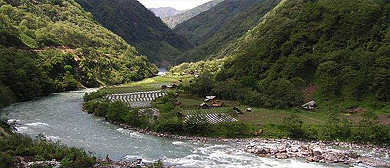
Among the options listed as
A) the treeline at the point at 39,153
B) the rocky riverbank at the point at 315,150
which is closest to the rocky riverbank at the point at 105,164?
the treeline at the point at 39,153

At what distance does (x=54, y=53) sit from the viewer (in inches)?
4225

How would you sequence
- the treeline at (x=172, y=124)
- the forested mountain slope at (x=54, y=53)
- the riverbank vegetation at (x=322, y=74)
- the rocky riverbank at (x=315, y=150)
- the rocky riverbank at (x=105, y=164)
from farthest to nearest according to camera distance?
the forested mountain slope at (x=54, y=53) → the riverbank vegetation at (x=322, y=74) → the treeline at (x=172, y=124) → the rocky riverbank at (x=315, y=150) → the rocky riverbank at (x=105, y=164)

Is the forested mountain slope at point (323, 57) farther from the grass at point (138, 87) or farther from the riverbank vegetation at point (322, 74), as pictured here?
the grass at point (138, 87)

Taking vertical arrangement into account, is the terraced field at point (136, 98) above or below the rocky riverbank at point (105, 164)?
above

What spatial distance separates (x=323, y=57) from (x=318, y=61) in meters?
1.28

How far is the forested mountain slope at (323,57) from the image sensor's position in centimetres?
6725

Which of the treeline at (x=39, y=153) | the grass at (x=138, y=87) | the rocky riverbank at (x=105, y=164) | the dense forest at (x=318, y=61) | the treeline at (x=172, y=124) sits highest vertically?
the dense forest at (x=318, y=61)

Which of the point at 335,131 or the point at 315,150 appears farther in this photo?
the point at 335,131

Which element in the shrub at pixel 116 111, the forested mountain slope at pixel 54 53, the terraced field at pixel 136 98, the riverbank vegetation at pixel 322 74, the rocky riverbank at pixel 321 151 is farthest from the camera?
the forested mountain slope at pixel 54 53

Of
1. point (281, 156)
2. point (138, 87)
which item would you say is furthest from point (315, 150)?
point (138, 87)

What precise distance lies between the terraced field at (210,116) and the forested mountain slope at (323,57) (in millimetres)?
11734

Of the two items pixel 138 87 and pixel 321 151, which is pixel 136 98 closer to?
pixel 138 87

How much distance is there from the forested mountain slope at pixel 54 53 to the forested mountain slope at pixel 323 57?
140 ft

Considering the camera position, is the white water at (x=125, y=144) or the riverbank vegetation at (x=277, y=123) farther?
the riverbank vegetation at (x=277, y=123)
